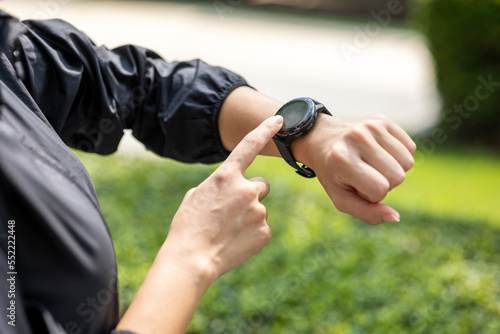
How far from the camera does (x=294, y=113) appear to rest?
1547 mm

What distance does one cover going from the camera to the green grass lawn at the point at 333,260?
3410mm

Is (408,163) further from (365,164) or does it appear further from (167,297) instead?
(167,297)

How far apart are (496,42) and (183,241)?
6.35 m

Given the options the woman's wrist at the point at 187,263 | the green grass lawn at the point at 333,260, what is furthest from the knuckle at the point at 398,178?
the green grass lawn at the point at 333,260

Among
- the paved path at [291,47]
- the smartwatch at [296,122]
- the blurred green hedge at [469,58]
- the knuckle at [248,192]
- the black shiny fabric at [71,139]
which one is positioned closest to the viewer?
the black shiny fabric at [71,139]

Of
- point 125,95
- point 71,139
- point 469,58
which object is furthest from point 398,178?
point 469,58

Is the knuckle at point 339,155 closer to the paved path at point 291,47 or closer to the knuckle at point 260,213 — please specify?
the knuckle at point 260,213

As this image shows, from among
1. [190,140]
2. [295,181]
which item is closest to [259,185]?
[190,140]

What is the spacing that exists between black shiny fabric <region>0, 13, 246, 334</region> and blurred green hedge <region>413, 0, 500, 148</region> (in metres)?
5.78

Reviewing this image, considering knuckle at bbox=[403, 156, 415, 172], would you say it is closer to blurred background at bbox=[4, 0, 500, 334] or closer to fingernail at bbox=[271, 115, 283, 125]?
fingernail at bbox=[271, 115, 283, 125]

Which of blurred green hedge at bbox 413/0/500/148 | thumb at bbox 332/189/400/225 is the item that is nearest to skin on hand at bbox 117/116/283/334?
thumb at bbox 332/189/400/225

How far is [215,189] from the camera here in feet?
4.22

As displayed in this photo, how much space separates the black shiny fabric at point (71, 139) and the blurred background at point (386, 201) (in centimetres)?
197

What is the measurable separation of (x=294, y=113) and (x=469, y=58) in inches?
234
